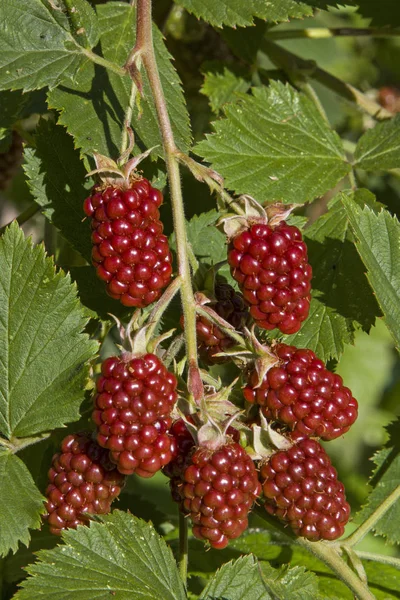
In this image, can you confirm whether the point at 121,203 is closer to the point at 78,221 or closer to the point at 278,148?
the point at 78,221

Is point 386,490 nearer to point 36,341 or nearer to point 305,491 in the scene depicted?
point 305,491

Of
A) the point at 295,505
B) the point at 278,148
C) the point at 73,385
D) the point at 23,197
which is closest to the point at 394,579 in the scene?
the point at 295,505

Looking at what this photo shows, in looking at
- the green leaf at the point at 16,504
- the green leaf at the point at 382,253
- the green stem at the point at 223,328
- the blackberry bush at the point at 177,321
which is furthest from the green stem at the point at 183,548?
the green leaf at the point at 382,253

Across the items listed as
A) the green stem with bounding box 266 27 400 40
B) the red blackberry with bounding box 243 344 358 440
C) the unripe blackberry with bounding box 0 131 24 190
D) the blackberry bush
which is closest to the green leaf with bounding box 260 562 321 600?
the blackberry bush

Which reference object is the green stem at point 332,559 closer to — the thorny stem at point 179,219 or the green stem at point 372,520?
the green stem at point 372,520

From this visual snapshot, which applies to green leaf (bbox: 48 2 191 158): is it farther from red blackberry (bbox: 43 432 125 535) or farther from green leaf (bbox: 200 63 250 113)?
red blackberry (bbox: 43 432 125 535)
